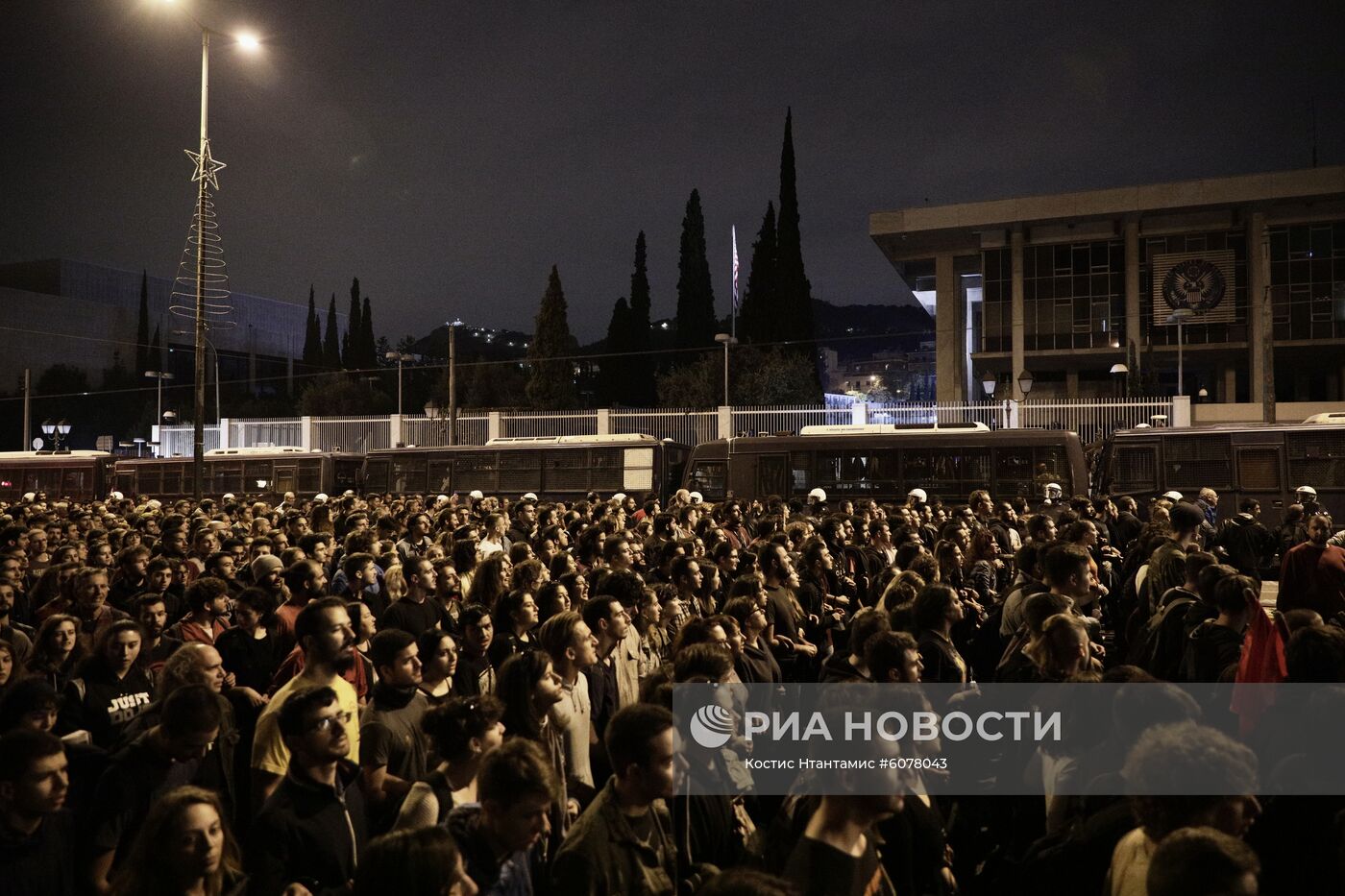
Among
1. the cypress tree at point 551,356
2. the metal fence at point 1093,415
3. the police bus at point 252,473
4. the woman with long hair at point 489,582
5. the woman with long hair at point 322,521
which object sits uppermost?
the cypress tree at point 551,356

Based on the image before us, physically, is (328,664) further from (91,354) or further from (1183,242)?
(91,354)

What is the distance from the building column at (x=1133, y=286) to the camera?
41.5m

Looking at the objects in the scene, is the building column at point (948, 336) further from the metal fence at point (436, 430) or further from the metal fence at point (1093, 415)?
the metal fence at point (436, 430)

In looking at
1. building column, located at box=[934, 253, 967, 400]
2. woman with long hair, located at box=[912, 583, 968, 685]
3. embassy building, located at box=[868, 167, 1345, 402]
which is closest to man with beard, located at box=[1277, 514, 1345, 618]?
woman with long hair, located at box=[912, 583, 968, 685]

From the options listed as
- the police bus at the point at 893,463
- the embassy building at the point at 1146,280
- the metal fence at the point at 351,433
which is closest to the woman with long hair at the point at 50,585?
the police bus at the point at 893,463

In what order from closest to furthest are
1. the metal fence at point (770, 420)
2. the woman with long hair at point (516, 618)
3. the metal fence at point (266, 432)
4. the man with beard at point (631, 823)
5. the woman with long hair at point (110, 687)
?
the man with beard at point (631, 823)
the woman with long hair at point (110, 687)
the woman with long hair at point (516, 618)
the metal fence at point (770, 420)
the metal fence at point (266, 432)

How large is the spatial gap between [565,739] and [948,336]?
42.3 m

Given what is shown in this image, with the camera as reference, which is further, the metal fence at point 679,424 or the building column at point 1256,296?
the building column at point 1256,296

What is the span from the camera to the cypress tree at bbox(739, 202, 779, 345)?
166ft

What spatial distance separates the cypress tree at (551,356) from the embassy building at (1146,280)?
53.1 ft

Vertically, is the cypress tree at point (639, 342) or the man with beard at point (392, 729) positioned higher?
the cypress tree at point (639, 342)

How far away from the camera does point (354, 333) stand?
72688 mm

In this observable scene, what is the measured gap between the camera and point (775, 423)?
32.2 meters

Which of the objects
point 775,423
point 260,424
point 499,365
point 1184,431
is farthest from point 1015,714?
point 499,365
